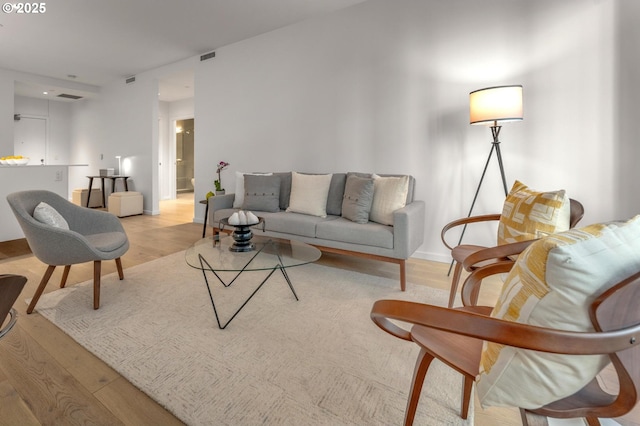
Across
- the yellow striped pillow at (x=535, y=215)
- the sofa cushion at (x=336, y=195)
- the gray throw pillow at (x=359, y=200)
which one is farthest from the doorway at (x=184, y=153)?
the yellow striped pillow at (x=535, y=215)

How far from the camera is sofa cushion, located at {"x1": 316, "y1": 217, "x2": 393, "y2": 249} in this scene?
2.72 metres

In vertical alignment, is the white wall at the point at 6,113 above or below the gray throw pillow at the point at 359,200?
above

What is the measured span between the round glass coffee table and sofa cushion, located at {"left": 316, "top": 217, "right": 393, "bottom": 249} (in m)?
0.53

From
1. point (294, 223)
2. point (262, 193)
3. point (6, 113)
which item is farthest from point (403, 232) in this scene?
point (6, 113)

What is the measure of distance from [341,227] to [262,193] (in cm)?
117

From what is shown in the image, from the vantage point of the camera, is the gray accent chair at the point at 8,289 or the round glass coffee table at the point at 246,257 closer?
the gray accent chair at the point at 8,289

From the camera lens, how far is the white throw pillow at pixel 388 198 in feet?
9.62

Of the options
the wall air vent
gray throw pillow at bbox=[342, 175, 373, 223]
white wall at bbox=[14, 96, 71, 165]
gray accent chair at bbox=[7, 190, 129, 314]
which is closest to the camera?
gray accent chair at bbox=[7, 190, 129, 314]

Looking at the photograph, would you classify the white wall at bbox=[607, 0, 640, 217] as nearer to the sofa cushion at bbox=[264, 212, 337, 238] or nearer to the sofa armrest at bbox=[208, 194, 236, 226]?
the sofa cushion at bbox=[264, 212, 337, 238]

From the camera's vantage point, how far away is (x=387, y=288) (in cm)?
266

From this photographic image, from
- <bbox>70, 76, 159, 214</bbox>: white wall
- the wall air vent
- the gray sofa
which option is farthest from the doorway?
the gray sofa

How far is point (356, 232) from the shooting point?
2.85 m

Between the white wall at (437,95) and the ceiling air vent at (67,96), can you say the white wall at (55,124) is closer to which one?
the ceiling air vent at (67,96)

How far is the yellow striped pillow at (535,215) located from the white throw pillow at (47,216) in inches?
121
